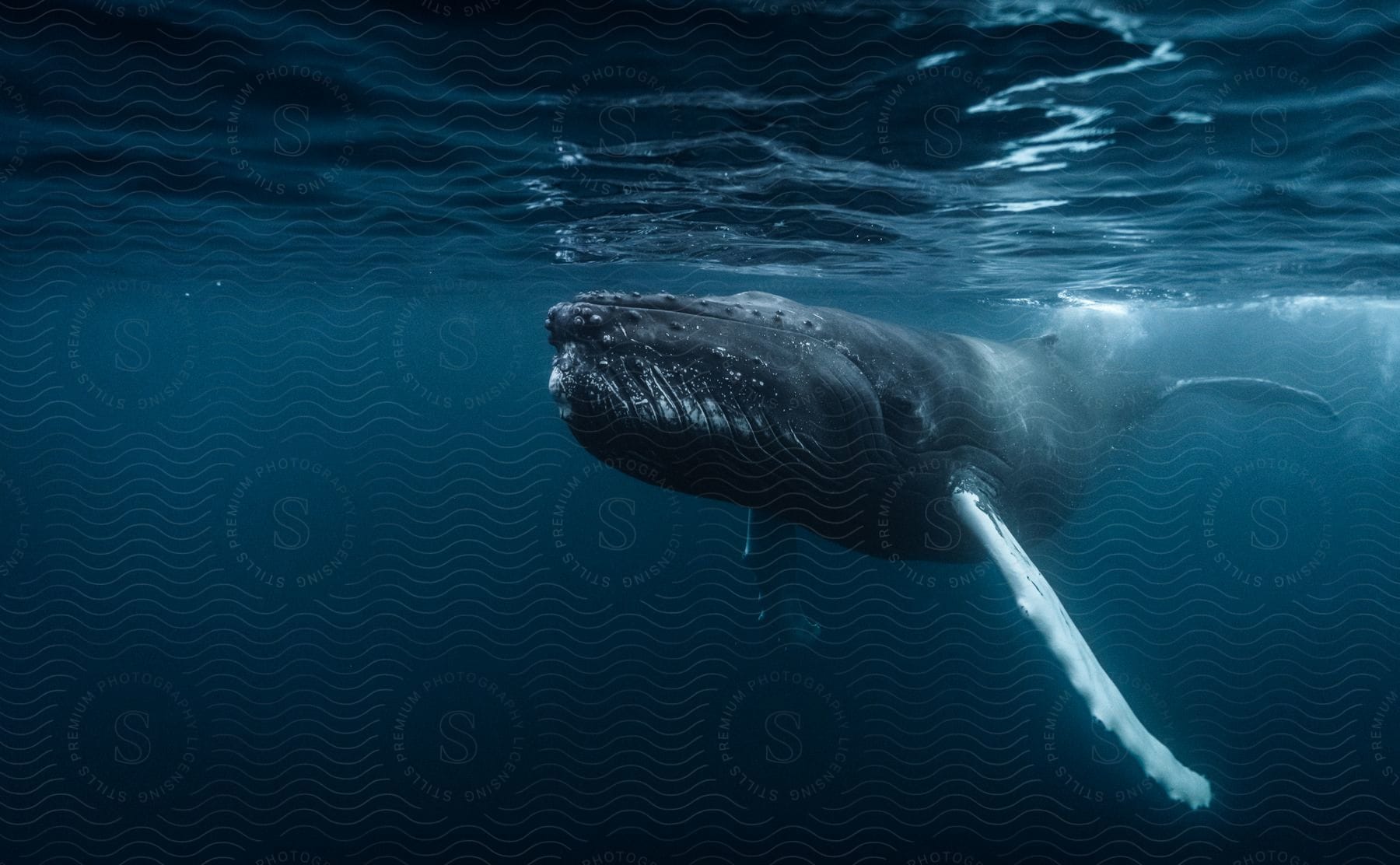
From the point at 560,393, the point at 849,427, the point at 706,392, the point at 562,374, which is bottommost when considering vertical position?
the point at 849,427

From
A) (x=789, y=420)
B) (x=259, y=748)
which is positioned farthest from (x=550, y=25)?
(x=259, y=748)

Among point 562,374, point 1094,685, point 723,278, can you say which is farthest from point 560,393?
point 723,278

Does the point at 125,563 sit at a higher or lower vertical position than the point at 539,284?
lower

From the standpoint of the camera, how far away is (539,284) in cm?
2755

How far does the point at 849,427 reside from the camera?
21.6 feet

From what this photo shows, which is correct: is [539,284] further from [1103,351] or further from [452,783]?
[1103,351]

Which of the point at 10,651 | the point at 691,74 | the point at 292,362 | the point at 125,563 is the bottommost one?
the point at 125,563

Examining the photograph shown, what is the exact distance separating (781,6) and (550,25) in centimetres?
223

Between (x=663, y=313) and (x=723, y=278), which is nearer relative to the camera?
(x=663, y=313)

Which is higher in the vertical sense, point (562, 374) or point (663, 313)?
point (663, 313)

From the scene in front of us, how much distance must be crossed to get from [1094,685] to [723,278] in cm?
1885

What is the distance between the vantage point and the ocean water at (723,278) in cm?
861

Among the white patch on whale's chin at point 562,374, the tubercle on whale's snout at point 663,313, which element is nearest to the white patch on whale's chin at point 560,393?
the white patch on whale's chin at point 562,374

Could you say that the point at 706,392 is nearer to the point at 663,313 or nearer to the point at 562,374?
the point at 663,313
